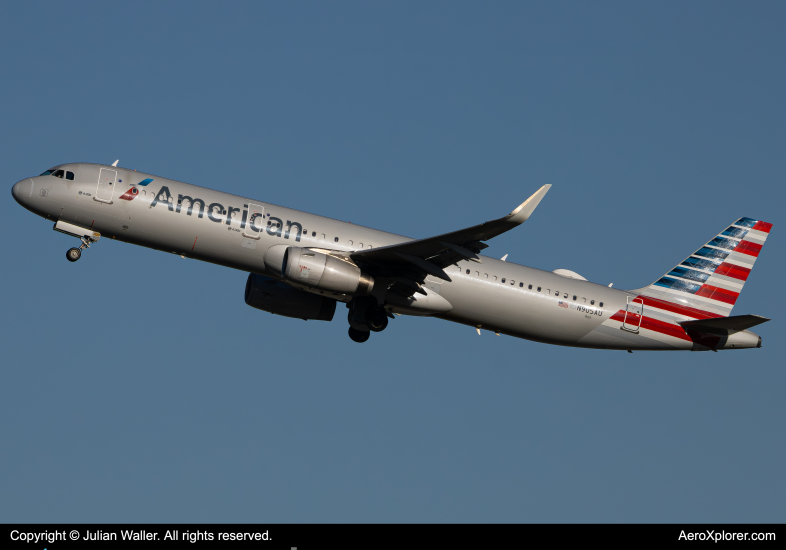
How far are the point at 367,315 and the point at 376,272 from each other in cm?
240

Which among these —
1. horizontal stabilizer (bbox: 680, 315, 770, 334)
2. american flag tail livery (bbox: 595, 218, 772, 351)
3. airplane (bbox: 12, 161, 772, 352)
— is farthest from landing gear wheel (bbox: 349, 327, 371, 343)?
horizontal stabilizer (bbox: 680, 315, 770, 334)

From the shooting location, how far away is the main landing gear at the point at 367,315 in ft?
123

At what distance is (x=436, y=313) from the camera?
123 feet

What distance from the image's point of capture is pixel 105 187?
35.2 meters

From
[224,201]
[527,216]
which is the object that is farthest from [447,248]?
[224,201]

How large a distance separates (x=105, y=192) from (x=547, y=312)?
61.6ft

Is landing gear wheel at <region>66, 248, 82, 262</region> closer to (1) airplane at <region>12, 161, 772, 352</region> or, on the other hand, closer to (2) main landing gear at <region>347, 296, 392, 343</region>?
(1) airplane at <region>12, 161, 772, 352</region>

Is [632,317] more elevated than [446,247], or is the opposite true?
[446,247]

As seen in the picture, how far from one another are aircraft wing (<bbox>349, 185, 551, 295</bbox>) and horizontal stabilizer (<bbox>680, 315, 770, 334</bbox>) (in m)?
11.7

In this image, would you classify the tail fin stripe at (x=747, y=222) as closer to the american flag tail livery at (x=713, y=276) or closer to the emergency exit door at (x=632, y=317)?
the american flag tail livery at (x=713, y=276)

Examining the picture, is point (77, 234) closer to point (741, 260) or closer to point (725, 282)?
point (725, 282)

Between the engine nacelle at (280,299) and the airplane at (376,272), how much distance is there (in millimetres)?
51

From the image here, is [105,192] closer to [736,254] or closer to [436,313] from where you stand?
[436,313]

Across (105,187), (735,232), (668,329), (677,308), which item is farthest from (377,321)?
(735,232)
